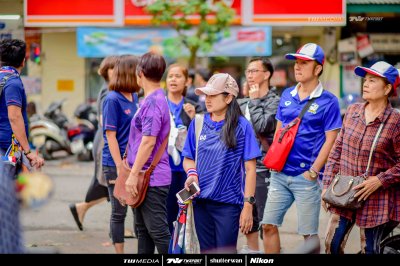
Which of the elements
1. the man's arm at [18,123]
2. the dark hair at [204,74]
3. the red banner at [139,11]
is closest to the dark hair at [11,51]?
the man's arm at [18,123]

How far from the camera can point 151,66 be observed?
203 inches

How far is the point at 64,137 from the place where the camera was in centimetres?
1281

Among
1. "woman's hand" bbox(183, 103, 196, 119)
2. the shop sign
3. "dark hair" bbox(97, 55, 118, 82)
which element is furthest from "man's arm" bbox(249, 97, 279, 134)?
the shop sign

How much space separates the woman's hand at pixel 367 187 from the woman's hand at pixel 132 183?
154cm

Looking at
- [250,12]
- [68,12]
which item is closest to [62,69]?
[250,12]

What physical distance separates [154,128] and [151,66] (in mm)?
475

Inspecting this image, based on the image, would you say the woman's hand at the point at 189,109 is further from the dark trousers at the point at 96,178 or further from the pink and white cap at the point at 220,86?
the pink and white cap at the point at 220,86

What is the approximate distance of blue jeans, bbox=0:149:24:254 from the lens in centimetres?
209

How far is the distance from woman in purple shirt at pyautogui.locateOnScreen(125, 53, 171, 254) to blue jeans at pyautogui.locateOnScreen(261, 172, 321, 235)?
85 cm

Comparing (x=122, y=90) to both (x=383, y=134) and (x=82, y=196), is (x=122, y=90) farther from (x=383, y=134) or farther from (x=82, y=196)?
(x=82, y=196)

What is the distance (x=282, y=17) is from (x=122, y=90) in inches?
82.0

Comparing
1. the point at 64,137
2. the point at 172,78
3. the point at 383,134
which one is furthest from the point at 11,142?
the point at 64,137

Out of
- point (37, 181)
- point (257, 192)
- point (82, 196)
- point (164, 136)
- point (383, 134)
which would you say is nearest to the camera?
point (37, 181)

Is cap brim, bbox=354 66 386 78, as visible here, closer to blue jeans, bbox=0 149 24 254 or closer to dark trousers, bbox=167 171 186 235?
dark trousers, bbox=167 171 186 235
